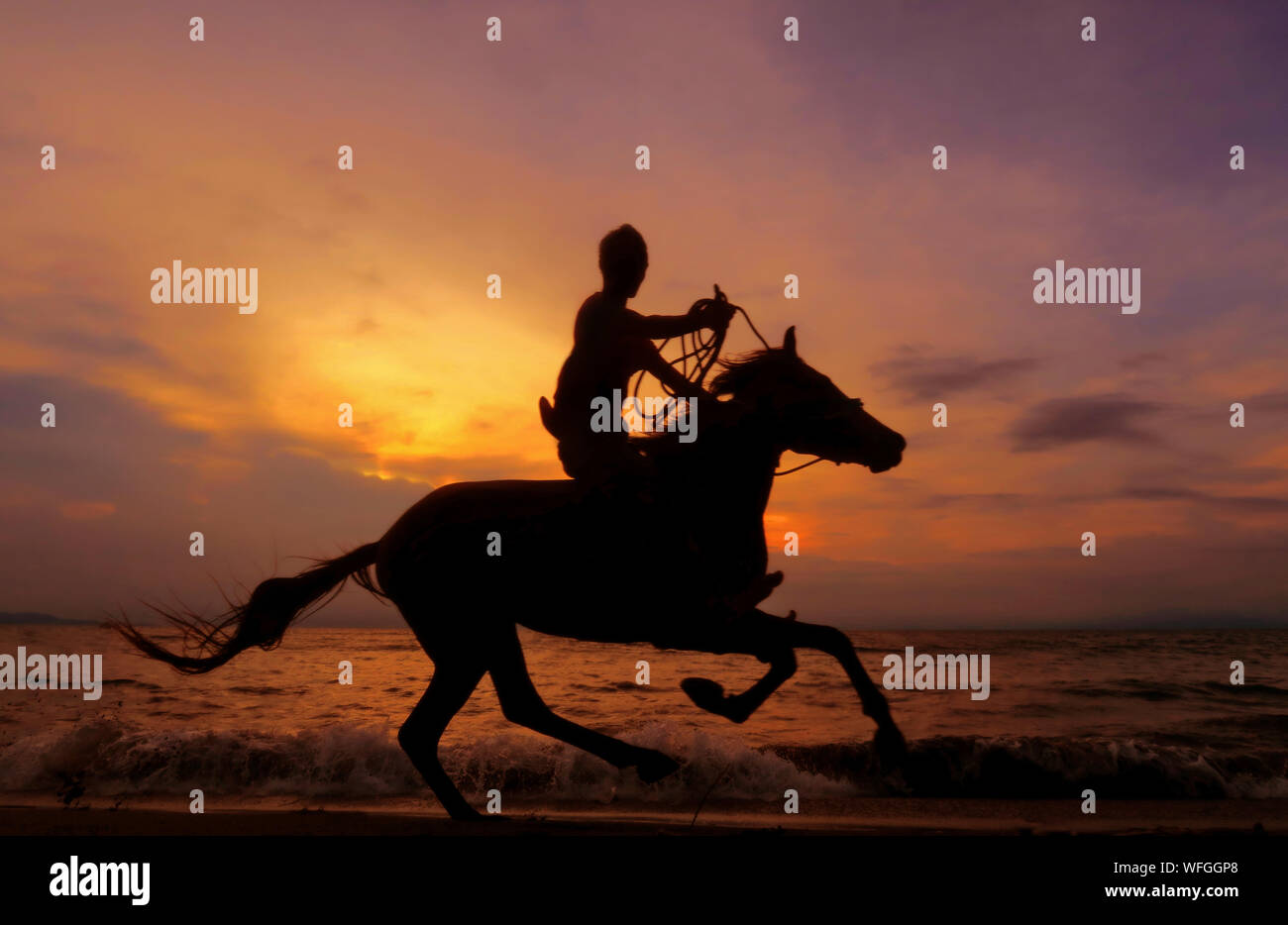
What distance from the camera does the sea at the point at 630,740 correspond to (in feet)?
38.3

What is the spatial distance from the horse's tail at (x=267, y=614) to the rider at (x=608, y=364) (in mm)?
1691

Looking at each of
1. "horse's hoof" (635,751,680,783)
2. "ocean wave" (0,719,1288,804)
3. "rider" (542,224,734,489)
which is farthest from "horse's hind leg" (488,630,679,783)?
"ocean wave" (0,719,1288,804)

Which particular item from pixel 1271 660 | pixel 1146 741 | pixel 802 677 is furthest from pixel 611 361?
pixel 1271 660

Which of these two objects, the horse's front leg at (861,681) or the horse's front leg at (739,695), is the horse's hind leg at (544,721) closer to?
the horse's front leg at (739,695)

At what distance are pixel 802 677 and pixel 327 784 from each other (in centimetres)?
1213

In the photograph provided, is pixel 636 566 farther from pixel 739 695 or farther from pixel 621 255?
pixel 621 255

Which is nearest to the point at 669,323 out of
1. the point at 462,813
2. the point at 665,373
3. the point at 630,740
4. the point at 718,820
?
the point at 665,373

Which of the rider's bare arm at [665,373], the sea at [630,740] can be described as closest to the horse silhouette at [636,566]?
the rider's bare arm at [665,373]

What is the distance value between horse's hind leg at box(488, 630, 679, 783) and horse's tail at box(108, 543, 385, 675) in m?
1.10

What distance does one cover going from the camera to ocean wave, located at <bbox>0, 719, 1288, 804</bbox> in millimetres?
11617

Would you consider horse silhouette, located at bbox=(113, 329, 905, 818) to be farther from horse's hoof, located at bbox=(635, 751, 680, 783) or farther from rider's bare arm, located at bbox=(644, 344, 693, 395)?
rider's bare arm, located at bbox=(644, 344, 693, 395)

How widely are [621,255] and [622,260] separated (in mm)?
38
